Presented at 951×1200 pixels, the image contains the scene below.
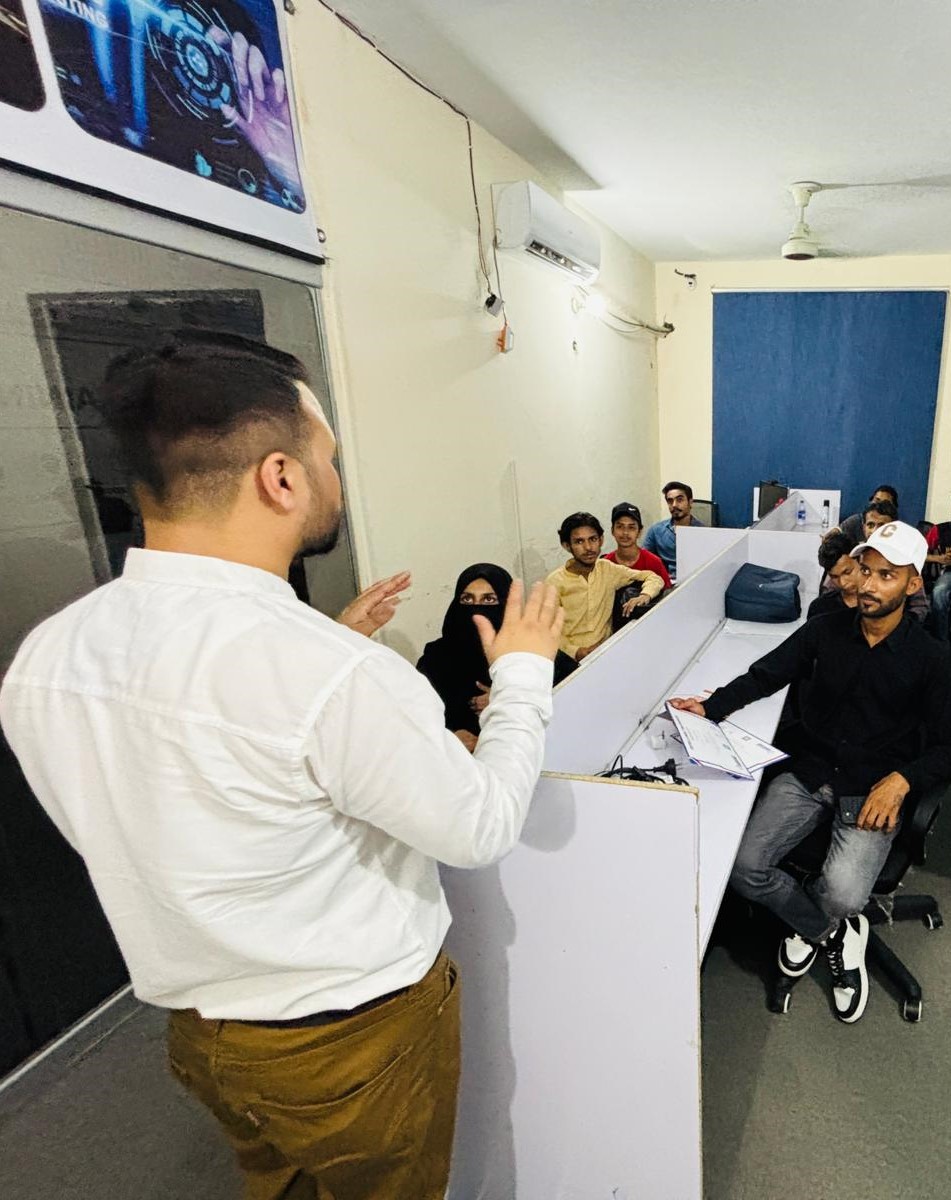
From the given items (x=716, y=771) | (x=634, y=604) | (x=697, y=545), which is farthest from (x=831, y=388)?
(x=716, y=771)

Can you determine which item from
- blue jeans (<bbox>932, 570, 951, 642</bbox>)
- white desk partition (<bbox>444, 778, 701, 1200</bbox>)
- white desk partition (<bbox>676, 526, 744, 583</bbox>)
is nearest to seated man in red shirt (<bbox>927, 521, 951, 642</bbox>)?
blue jeans (<bbox>932, 570, 951, 642</bbox>)

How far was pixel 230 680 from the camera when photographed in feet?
2.09

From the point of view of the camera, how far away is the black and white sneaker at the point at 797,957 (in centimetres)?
177

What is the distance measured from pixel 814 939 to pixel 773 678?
70 centimetres

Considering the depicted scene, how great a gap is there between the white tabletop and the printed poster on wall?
192cm

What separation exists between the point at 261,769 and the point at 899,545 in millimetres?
1730

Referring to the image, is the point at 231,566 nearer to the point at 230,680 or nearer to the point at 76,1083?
the point at 230,680

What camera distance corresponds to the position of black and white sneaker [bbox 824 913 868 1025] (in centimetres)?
170

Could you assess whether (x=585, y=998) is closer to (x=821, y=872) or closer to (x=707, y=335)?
(x=821, y=872)

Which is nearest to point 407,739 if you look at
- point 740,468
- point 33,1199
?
point 33,1199

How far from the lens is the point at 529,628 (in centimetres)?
88

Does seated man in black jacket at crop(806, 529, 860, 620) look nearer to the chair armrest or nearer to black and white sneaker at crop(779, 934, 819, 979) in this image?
the chair armrest

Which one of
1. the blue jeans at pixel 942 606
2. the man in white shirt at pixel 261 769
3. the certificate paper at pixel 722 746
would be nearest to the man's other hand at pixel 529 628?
the man in white shirt at pixel 261 769

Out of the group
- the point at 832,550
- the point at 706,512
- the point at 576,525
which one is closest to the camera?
the point at 832,550
